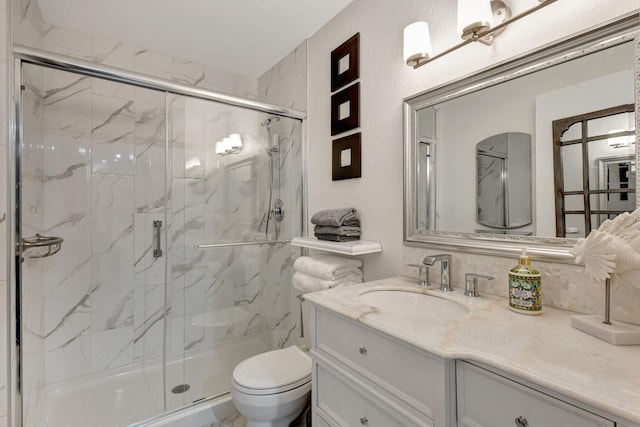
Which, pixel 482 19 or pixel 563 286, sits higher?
pixel 482 19

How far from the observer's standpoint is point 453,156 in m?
1.26

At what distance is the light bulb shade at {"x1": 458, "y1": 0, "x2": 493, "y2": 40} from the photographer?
3.39 feet

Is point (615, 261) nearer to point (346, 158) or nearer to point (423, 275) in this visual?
point (423, 275)

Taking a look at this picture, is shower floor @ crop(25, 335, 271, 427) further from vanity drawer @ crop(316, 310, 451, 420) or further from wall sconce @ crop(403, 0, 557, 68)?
wall sconce @ crop(403, 0, 557, 68)

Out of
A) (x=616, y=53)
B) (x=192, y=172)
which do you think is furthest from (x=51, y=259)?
(x=616, y=53)

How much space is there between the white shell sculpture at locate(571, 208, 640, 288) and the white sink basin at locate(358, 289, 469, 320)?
0.42 m

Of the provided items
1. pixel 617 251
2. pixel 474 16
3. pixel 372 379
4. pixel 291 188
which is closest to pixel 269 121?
pixel 291 188

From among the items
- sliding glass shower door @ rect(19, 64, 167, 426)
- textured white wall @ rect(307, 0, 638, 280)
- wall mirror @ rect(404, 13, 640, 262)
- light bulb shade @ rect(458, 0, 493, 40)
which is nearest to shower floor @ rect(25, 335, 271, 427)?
sliding glass shower door @ rect(19, 64, 167, 426)

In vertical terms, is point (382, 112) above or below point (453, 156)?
above

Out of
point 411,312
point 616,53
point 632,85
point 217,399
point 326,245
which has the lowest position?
point 217,399

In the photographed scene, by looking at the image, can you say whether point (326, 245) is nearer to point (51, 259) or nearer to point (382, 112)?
point (382, 112)

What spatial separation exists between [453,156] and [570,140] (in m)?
0.39

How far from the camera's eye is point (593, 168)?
2.90 feet

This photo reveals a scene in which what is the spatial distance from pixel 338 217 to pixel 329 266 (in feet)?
0.84
